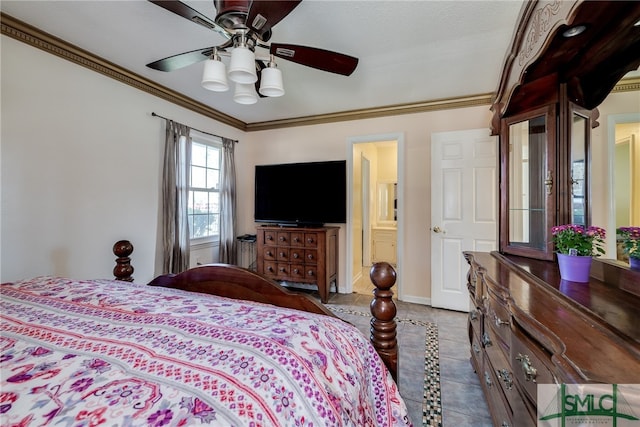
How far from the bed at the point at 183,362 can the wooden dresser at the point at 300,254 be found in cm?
213

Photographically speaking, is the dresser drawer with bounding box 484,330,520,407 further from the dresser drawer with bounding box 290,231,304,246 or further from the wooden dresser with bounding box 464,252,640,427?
the dresser drawer with bounding box 290,231,304,246

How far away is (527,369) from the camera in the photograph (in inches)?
33.6

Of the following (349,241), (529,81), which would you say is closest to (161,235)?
(349,241)

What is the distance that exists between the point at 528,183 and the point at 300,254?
248 cm

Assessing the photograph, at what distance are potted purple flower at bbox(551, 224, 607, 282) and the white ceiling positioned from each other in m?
1.50

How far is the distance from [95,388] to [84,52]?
2.82m

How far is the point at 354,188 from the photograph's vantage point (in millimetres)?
3801

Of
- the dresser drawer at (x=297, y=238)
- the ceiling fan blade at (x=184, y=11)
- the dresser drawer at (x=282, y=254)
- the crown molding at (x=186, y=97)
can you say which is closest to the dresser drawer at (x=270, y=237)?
the dresser drawer at (x=282, y=254)

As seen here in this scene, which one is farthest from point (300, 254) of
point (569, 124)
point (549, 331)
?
point (549, 331)

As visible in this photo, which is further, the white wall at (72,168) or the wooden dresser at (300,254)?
the wooden dresser at (300,254)

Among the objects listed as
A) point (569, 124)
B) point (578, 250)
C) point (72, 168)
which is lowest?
point (578, 250)

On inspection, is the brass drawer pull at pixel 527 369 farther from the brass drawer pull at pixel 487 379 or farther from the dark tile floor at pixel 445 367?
the dark tile floor at pixel 445 367

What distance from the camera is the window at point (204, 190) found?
11.2 feet

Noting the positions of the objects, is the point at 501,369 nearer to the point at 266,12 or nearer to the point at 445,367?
the point at 445,367
